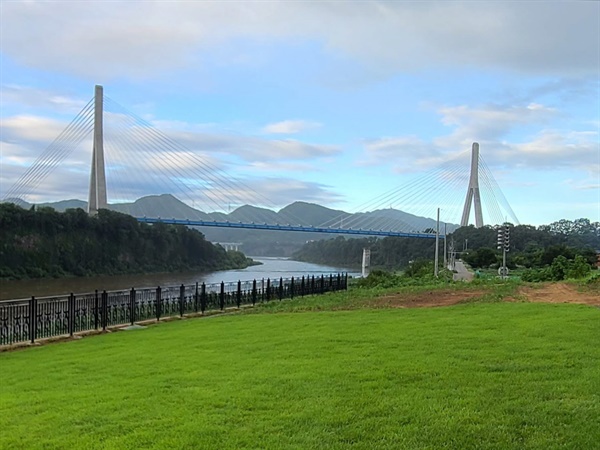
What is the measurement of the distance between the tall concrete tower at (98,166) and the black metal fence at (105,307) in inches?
763

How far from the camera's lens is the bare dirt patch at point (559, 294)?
11.3 metres

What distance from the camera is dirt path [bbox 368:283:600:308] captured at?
1147 centimetres

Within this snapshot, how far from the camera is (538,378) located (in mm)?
4195

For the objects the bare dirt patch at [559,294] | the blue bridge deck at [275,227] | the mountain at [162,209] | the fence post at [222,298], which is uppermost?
the mountain at [162,209]

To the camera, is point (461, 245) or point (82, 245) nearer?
point (82, 245)

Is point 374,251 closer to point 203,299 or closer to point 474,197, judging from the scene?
point 474,197

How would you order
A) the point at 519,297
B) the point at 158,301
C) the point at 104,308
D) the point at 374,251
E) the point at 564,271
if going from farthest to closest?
the point at 374,251, the point at 564,271, the point at 158,301, the point at 519,297, the point at 104,308

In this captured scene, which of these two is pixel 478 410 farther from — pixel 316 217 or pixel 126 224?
pixel 316 217

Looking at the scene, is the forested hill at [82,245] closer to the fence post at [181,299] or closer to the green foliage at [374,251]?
the green foliage at [374,251]

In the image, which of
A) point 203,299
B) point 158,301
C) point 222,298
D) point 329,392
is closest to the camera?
point 329,392

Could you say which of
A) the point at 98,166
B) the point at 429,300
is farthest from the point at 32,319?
the point at 98,166

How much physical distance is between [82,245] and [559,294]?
3577 centimetres

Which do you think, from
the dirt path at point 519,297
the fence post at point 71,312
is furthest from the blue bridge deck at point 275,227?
the fence post at point 71,312

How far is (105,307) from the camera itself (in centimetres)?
1104
